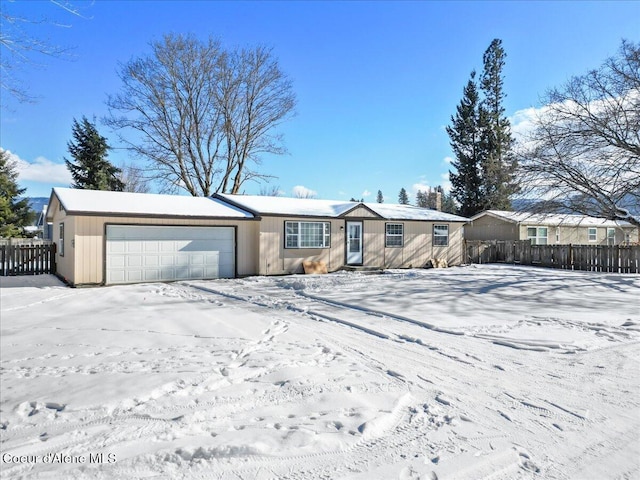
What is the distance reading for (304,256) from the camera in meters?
16.2

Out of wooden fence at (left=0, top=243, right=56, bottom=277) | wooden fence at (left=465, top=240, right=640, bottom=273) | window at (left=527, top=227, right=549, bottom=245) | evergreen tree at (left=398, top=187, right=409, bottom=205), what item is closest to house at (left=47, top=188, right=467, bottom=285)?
wooden fence at (left=0, top=243, right=56, bottom=277)

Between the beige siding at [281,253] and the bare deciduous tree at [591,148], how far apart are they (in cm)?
806

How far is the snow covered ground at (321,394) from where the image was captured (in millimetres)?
2748

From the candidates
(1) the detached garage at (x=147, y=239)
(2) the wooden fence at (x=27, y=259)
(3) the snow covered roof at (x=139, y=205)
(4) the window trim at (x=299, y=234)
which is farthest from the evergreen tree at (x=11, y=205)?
(4) the window trim at (x=299, y=234)

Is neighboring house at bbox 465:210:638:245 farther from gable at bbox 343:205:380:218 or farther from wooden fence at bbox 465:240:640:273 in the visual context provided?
gable at bbox 343:205:380:218

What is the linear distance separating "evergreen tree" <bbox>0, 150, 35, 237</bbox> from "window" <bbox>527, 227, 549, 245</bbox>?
33791 mm

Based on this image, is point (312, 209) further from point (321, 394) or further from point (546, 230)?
point (546, 230)

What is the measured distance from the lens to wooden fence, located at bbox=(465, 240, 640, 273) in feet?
54.3

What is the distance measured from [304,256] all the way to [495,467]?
45.0ft

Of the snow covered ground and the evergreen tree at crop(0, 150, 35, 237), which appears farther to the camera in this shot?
the evergreen tree at crop(0, 150, 35, 237)

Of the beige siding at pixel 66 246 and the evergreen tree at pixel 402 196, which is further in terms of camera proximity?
the evergreen tree at pixel 402 196

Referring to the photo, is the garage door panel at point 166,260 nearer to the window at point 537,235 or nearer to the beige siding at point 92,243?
the beige siding at point 92,243

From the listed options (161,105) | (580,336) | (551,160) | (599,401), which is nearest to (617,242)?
(551,160)

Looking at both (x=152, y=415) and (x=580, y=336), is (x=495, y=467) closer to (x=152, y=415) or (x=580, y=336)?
(x=152, y=415)
